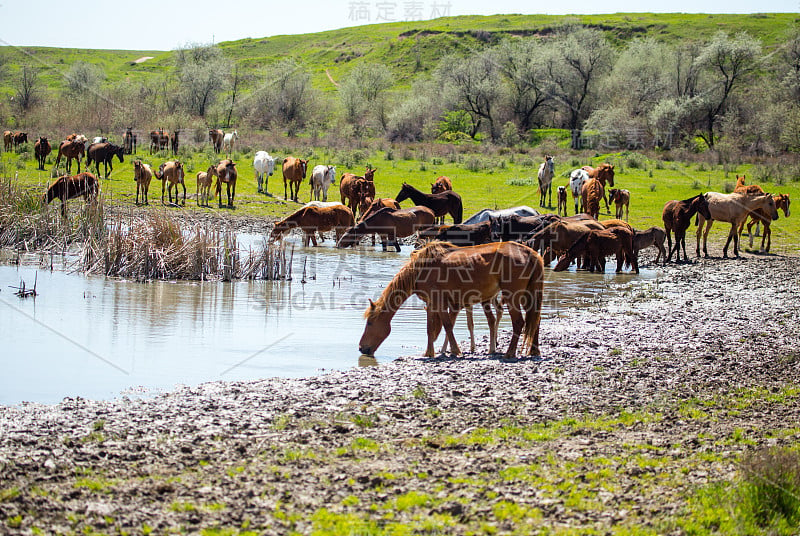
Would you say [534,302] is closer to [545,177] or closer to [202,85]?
[545,177]

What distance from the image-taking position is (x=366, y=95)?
271 feet

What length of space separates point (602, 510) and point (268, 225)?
2153 cm

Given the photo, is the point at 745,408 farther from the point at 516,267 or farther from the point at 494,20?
the point at 494,20

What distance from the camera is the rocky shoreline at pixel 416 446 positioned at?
5.29 meters

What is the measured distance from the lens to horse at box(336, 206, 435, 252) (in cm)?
2238

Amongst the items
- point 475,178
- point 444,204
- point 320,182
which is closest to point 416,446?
point 444,204

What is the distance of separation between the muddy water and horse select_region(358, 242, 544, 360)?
38.1 inches

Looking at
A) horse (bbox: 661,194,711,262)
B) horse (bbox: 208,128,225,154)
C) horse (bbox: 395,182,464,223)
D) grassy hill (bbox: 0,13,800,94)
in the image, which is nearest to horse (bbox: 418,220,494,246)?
horse (bbox: 395,182,464,223)

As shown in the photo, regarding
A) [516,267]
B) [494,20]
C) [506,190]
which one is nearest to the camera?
[516,267]

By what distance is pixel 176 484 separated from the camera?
5711mm

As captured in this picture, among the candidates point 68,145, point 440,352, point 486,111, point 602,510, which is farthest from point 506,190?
point 486,111

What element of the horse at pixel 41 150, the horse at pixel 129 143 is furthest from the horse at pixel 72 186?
the horse at pixel 129 143

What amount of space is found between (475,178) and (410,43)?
288ft

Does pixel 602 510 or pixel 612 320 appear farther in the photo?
pixel 612 320
